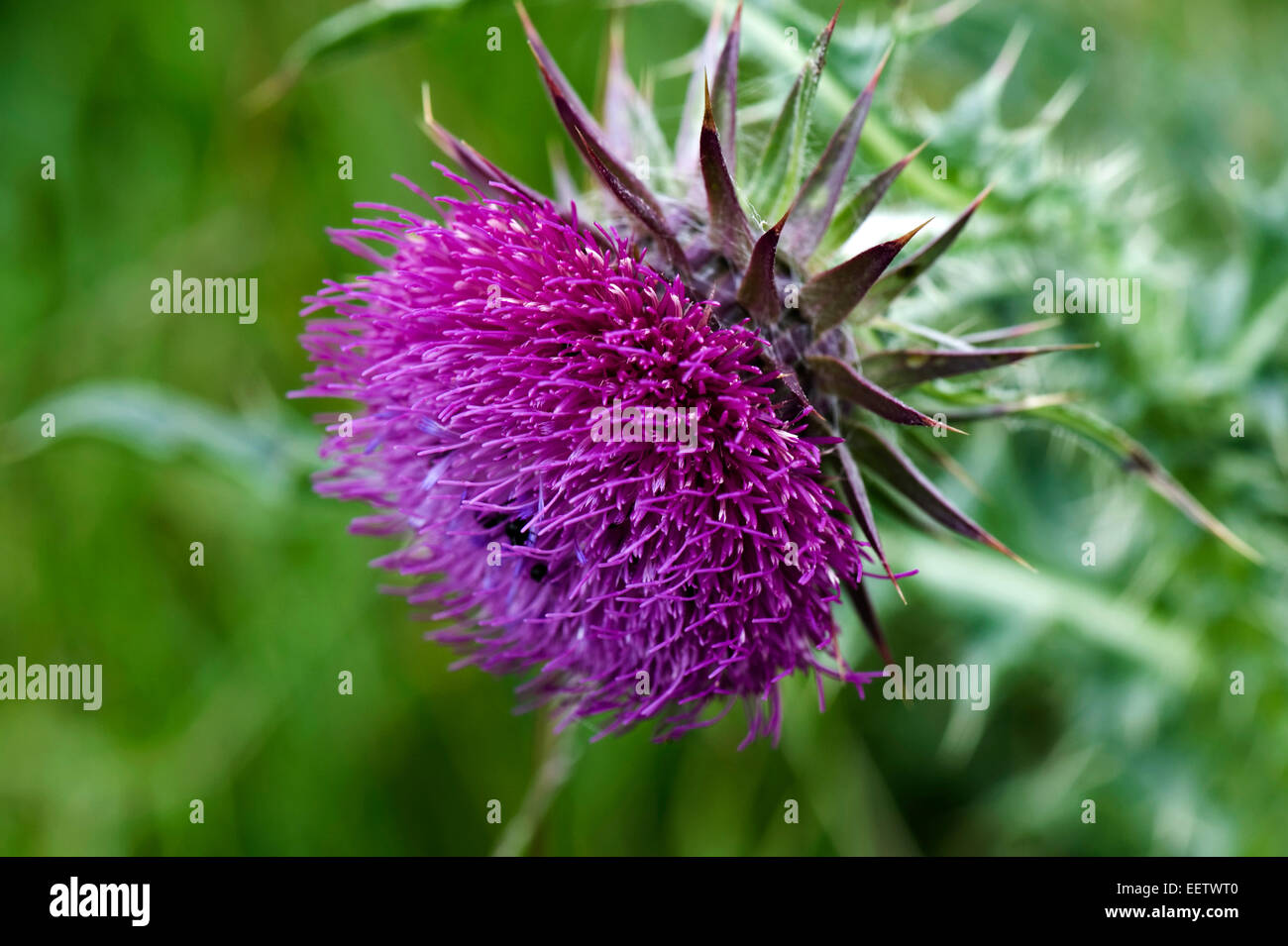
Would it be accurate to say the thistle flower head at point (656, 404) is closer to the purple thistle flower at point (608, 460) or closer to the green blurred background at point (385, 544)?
the purple thistle flower at point (608, 460)

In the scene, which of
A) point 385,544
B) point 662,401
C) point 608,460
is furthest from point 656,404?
point 385,544

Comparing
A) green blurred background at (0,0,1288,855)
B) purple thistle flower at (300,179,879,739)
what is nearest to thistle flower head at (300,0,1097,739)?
purple thistle flower at (300,179,879,739)

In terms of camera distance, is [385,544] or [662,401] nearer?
[662,401]

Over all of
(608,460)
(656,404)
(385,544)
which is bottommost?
(385,544)

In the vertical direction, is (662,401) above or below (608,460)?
above

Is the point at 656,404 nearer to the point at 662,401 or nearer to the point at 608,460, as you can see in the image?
the point at 662,401

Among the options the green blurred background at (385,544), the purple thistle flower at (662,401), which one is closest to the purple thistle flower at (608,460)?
the purple thistle flower at (662,401)
